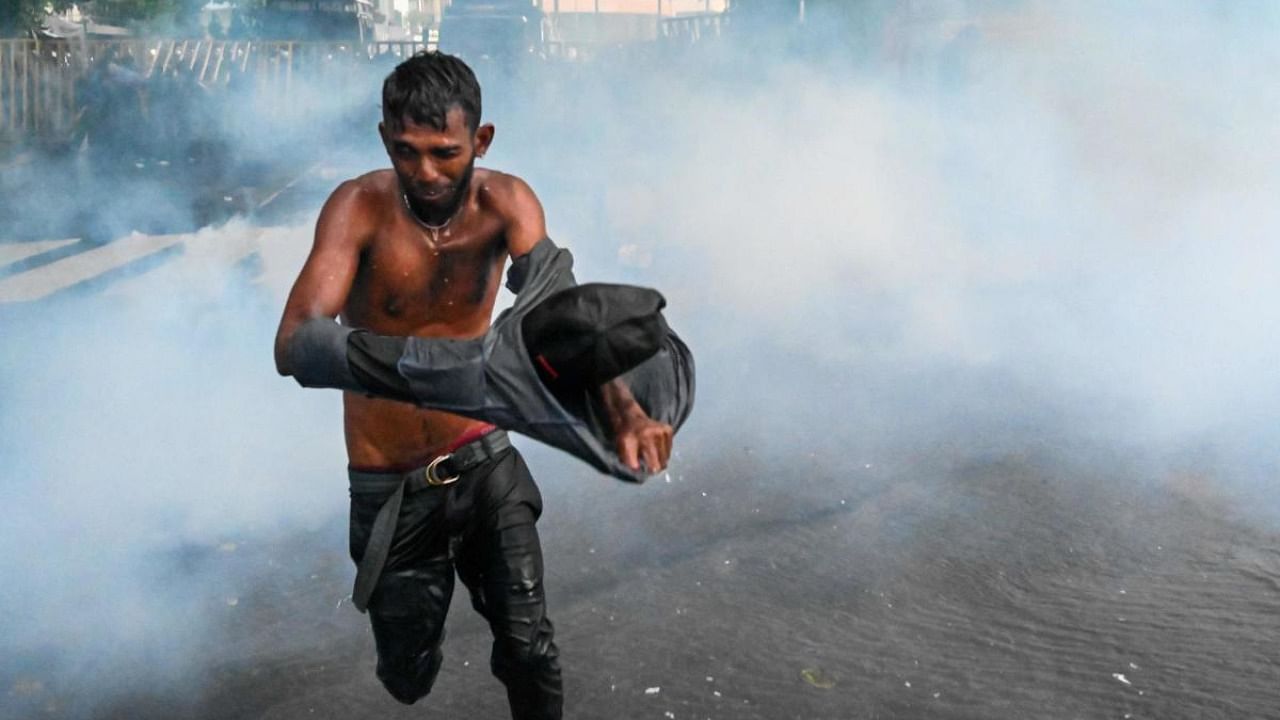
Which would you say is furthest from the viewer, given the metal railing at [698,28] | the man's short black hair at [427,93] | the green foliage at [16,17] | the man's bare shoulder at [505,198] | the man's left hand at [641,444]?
the green foliage at [16,17]

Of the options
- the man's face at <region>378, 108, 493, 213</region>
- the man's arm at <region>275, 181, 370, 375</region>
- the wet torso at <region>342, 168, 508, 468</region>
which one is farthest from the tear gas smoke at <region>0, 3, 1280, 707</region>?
the man's face at <region>378, 108, 493, 213</region>

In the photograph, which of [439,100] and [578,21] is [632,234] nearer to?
[439,100]

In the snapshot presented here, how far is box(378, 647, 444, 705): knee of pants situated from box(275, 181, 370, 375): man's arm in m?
0.84

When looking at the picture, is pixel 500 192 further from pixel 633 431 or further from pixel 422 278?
pixel 633 431

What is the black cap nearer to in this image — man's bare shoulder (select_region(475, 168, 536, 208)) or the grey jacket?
the grey jacket

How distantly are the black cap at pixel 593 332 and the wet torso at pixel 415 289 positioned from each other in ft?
2.57

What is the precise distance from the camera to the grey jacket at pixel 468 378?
2180 millimetres

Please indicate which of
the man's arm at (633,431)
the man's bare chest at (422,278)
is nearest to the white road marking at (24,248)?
the man's bare chest at (422,278)

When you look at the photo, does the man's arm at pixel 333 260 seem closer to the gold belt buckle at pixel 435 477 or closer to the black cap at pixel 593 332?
the gold belt buckle at pixel 435 477

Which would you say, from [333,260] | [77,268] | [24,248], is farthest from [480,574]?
[24,248]

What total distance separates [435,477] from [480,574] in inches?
9.6

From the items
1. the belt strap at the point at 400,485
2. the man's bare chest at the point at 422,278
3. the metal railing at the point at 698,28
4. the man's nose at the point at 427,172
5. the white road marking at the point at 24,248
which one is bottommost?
the white road marking at the point at 24,248

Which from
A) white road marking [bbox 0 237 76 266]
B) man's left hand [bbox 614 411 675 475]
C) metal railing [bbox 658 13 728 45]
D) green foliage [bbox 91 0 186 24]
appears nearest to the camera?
man's left hand [bbox 614 411 675 475]

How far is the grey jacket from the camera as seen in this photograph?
7.15ft
